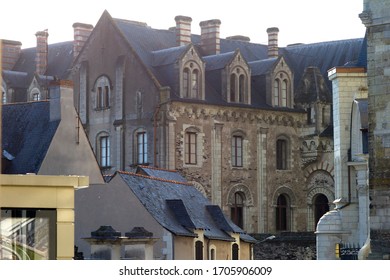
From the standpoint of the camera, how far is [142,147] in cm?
3272

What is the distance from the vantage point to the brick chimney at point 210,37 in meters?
31.2

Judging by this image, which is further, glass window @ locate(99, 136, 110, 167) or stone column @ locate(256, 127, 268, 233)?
stone column @ locate(256, 127, 268, 233)

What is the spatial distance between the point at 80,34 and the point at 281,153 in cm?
714

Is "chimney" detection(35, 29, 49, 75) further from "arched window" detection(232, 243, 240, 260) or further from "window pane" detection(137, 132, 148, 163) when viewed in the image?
"arched window" detection(232, 243, 240, 260)

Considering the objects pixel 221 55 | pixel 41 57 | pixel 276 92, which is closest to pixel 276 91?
pixel 276 92

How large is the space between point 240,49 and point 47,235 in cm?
1909

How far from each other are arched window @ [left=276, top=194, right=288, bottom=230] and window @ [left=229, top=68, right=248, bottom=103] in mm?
2422

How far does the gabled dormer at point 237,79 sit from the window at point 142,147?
2.27m

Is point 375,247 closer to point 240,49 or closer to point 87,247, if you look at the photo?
point 87,247

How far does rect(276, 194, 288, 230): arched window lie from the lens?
1380 inches

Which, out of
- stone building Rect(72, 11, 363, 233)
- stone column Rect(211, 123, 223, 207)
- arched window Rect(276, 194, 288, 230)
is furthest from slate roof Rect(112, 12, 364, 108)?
arched window Rect(276, 194, 288, 230)

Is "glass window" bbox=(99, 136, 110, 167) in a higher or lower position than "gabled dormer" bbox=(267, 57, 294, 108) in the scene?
lower

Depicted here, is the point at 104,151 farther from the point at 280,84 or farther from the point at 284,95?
the point at 284,95

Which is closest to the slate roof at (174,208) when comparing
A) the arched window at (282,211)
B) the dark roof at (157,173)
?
the dark roof at (157,173)
